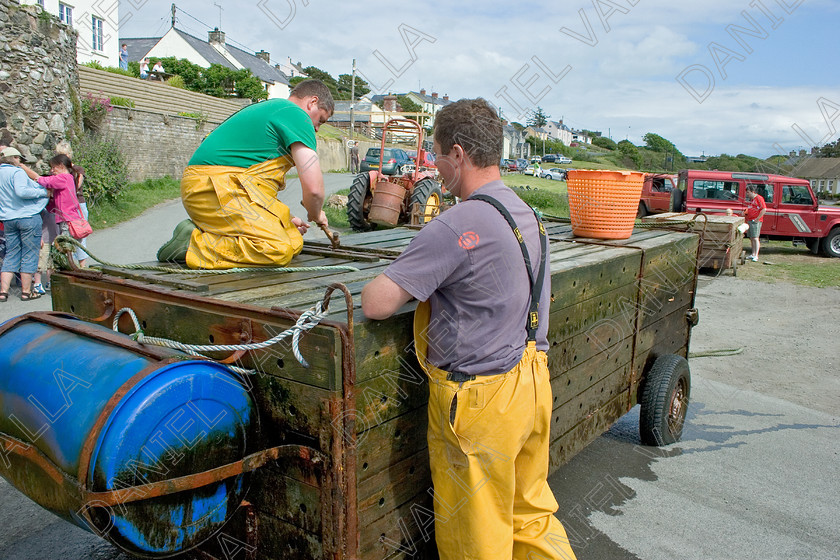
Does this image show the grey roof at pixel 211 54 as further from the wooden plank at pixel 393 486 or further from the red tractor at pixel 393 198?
the wooden plank at pixel 393 486

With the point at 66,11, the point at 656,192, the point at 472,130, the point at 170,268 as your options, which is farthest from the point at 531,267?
the point at 66,11

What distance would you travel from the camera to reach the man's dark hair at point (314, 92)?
3206mm

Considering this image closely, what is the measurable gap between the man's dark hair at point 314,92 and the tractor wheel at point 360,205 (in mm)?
10363

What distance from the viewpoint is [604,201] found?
449 centimetres

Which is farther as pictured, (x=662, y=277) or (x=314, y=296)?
(x=662, y=277)

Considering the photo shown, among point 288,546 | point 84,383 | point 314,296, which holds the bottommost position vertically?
point 288,546

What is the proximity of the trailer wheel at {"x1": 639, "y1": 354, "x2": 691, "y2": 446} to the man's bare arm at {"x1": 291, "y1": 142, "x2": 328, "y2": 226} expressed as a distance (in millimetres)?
2665

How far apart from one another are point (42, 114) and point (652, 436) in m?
10.4

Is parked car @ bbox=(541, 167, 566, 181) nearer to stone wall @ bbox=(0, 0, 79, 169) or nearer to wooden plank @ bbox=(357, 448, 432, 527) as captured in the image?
stone wall @ bbox=(0, 0, 79, 169)

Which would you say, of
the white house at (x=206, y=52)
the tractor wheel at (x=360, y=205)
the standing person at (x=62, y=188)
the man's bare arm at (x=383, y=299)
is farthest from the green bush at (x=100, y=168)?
the white house at (x=206, y=52)

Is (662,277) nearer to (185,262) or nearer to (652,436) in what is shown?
(652,436)

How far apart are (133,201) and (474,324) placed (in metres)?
15.8

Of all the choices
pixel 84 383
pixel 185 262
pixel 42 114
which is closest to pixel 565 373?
pixel 185 262

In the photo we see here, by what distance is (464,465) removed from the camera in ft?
6.87
